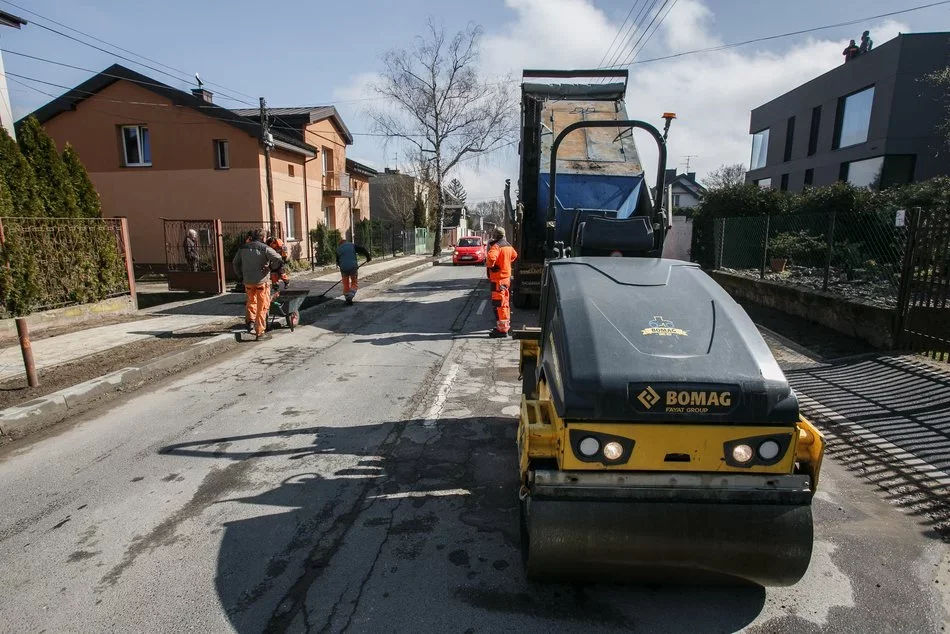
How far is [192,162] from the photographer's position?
21344 mm

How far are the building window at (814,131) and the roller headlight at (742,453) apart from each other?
91.6 feet

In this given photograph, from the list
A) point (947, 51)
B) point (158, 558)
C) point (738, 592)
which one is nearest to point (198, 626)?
point (158, 558)

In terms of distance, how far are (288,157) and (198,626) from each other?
23687mm

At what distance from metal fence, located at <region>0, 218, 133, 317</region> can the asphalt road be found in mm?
5438

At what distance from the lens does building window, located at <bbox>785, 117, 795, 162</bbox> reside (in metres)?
26.9

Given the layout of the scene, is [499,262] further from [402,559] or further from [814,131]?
[814,131]

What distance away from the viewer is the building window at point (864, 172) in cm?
2028

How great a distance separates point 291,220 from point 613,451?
24.4 m

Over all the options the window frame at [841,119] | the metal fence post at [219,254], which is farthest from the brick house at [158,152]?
the window frame at [841,119]

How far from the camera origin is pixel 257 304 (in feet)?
29.5

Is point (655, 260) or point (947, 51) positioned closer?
point (655, 260)

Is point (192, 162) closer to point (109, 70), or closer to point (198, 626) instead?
point (109, 70)

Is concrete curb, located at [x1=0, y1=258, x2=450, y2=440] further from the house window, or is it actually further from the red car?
the red car

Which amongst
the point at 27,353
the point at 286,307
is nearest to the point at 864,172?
the point at 286,307
